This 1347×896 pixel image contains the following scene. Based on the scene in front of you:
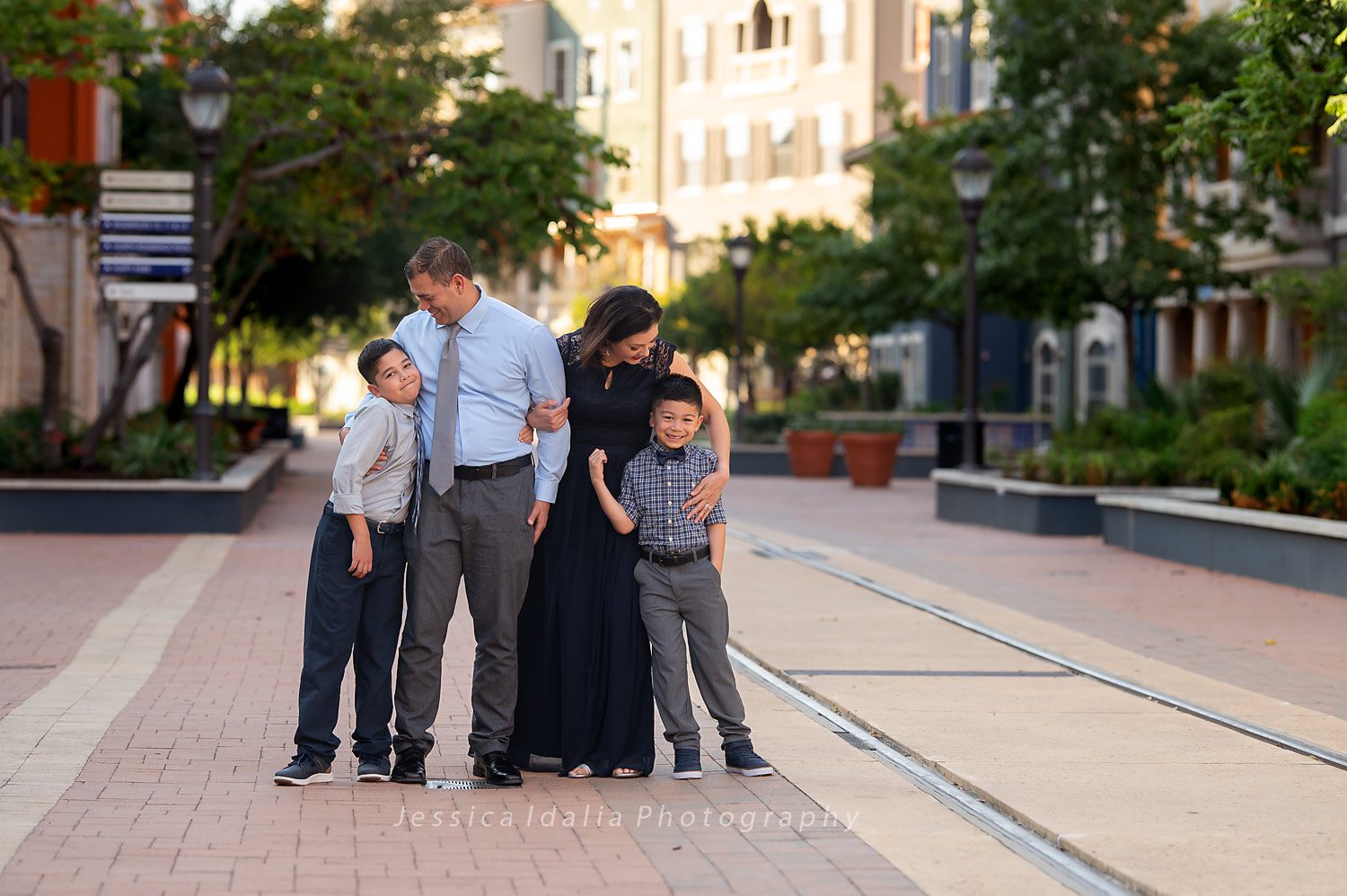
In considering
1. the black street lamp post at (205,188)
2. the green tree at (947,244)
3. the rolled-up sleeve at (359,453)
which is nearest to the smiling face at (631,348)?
the rolled-up sleeve at (359,453)

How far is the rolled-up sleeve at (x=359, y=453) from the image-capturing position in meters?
7.04

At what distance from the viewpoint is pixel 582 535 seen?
7.48 m

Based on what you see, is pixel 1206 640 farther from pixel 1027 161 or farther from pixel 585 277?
pixel 585 277

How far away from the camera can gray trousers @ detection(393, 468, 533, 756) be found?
7.20 m

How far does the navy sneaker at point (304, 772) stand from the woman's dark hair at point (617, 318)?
1.70m

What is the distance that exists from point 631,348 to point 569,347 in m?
0.29

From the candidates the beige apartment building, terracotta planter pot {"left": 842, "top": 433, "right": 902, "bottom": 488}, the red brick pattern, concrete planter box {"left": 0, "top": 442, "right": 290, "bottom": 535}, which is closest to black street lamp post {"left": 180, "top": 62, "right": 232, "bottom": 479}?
concrete planter box {"left": 0, "top": 442, "right": 290, "bottom": 535}

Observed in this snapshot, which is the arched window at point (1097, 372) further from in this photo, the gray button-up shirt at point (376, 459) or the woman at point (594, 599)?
the gray button-up shirt at point (376, 459)

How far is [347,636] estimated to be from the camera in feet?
23.6

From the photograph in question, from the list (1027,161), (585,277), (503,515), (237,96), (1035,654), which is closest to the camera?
(503,515)

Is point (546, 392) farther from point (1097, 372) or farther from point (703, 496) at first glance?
point (1097, 372)

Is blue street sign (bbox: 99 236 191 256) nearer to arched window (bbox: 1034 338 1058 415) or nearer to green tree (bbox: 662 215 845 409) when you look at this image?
green tree (bbox: 662 215 845 409)

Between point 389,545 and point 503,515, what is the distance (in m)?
0.42

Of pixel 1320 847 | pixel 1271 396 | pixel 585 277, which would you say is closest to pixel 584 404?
pixel 1320 847
